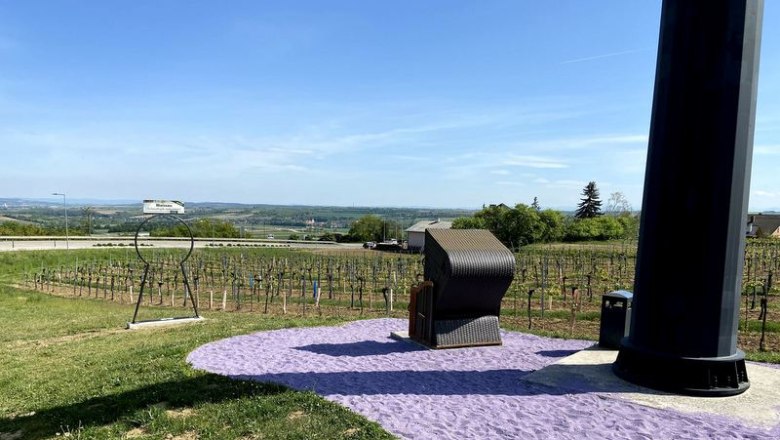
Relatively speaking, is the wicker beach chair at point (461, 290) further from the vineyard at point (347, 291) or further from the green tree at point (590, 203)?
the green tree at point (590, 203)

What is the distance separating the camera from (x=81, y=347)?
11.9 m

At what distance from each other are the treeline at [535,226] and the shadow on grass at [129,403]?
4889 centimetres

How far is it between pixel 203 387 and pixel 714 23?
8823 mm

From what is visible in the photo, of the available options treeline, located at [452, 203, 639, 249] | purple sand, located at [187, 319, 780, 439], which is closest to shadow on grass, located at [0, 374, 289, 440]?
purple sand, located at [187, 319, 780, 439]

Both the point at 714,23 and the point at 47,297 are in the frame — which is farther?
the point at 47,297

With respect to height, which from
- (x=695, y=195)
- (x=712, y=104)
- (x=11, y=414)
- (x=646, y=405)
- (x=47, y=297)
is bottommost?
(x=47, y=297)

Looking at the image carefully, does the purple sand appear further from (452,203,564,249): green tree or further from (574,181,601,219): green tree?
(574,181,601,219): green tree

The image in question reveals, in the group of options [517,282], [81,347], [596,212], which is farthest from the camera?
[596,212]

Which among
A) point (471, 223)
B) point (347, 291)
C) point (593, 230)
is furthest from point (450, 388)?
point (593, 230)

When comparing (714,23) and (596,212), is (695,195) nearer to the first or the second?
(714,23)

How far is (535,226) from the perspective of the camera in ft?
198

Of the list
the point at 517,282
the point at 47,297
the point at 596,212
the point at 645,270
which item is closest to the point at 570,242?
the point at 596,212

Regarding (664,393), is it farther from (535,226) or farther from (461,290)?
(535,226)

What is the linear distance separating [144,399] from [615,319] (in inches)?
318
